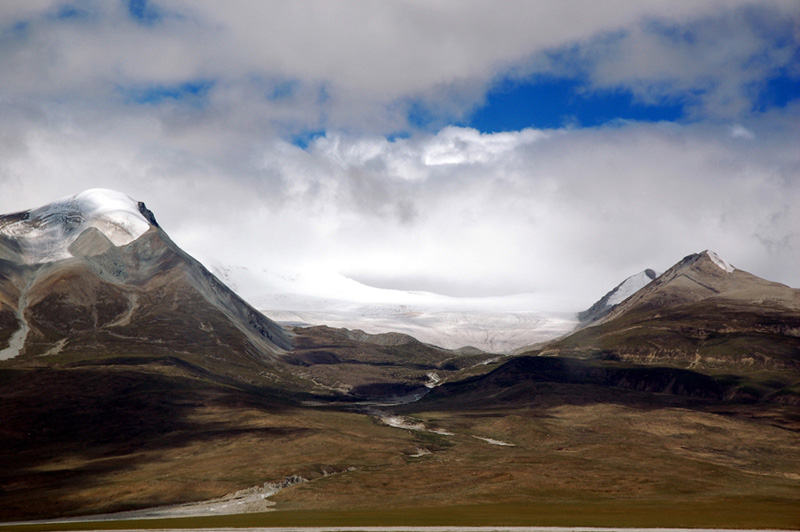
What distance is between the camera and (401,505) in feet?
334

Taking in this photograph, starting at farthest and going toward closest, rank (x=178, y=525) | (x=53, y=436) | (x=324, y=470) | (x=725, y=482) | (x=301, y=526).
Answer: (x=53, y=436) → (x=324, y=470) → (x=725, y=482) → (x=178, y=525) → (x=301, y=526)

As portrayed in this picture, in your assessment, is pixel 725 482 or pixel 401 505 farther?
pixel 725 482

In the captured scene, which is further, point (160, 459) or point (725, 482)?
point (160, 459)

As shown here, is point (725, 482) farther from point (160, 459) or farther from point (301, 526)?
point (160, 459)

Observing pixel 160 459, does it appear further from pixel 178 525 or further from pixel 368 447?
pixel 178 525

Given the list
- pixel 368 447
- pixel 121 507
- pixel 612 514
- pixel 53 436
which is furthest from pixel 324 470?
pixel 53 436

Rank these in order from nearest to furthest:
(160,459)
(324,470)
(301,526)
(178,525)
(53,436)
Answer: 1. (301,526)
2. (178,525)
3. (324,470)
4. (160,459)
5. (53,436)

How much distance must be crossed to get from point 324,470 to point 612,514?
7361 cm

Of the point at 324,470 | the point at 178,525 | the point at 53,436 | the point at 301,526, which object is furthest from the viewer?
the point at 53,436

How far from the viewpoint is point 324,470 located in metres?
145

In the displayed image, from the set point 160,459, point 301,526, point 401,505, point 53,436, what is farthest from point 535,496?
point 53,436

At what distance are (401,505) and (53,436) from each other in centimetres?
12468

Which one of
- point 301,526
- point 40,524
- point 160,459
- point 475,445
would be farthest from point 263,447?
point 301,526

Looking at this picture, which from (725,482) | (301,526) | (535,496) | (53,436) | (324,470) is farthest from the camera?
(53,436)
